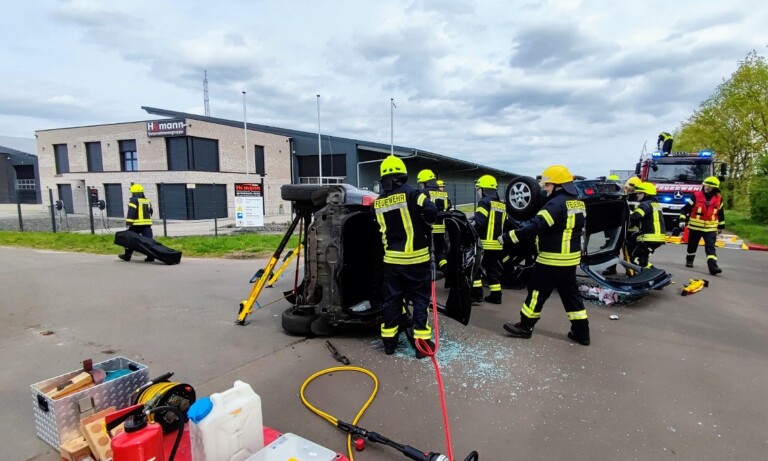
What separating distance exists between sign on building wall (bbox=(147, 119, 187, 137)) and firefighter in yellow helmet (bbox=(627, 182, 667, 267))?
22.7 metres

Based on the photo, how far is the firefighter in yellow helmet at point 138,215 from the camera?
8.66 meters

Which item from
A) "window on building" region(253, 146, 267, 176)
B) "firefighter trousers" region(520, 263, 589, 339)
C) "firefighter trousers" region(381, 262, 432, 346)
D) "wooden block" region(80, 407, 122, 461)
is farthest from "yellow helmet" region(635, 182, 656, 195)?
"window on building" region(253, 146, 267, 176)

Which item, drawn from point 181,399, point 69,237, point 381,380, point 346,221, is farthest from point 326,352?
point 69,237

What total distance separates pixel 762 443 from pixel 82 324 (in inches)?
249

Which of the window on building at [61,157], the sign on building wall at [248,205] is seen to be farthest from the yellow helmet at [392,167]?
the window on building at [61,157]

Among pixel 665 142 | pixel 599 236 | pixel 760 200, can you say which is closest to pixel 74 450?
pixel 599 236

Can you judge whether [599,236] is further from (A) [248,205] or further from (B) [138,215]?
(A) [248,205]

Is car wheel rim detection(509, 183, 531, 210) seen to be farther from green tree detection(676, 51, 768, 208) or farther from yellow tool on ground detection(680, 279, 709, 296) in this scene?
green tree detection(676, 51, 768, 208)

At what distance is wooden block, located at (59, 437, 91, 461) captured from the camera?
90.0 inches

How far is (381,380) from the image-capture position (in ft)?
11.1

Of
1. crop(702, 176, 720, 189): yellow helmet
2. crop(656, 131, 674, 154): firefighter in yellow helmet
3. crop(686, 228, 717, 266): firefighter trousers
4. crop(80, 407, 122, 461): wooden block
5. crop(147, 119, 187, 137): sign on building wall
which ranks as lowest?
crop(80, 407, 122, 461): wooden block

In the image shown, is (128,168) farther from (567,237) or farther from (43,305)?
(567,237)

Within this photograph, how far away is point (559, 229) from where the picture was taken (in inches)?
164

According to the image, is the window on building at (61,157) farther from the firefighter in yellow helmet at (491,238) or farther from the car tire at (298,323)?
the firefighter in yellow helmet at (491,238)
